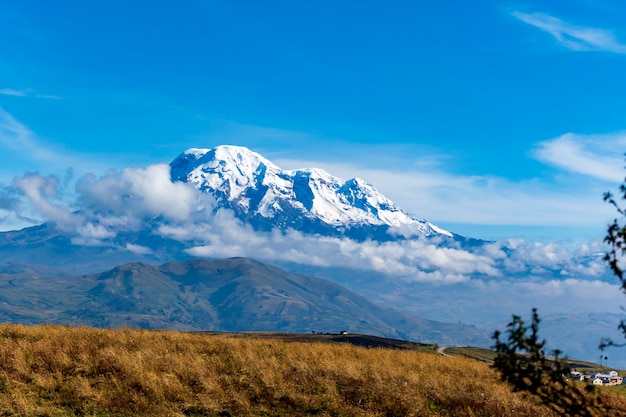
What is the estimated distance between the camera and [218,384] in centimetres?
2197

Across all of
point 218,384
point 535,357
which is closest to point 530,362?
point 535,357

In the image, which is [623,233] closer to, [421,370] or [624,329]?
[624,329]

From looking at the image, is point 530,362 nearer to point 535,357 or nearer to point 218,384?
point 535,357

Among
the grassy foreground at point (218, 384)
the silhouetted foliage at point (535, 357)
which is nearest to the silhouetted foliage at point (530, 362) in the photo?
the silhouetted foliage at point (535, 357)

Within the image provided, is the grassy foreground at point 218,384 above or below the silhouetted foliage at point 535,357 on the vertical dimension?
below

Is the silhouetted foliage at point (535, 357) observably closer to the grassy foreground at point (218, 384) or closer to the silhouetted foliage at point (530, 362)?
the silhouetted foliage at point (530, 362)

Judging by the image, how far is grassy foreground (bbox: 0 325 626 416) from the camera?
20.0 m

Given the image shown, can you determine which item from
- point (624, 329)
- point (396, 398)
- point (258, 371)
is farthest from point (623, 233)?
point (258, 371)

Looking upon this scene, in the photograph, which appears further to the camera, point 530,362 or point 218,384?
point 218,384

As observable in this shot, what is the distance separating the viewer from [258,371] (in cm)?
2323

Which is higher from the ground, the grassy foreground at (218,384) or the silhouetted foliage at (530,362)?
the silhouetted foliage at (530,362)

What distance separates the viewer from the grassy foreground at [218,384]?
20.0 metres

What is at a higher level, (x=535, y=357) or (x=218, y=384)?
(x=535, y=357)

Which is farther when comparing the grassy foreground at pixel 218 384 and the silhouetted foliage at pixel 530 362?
the grassy foreground at pixel 218 384
